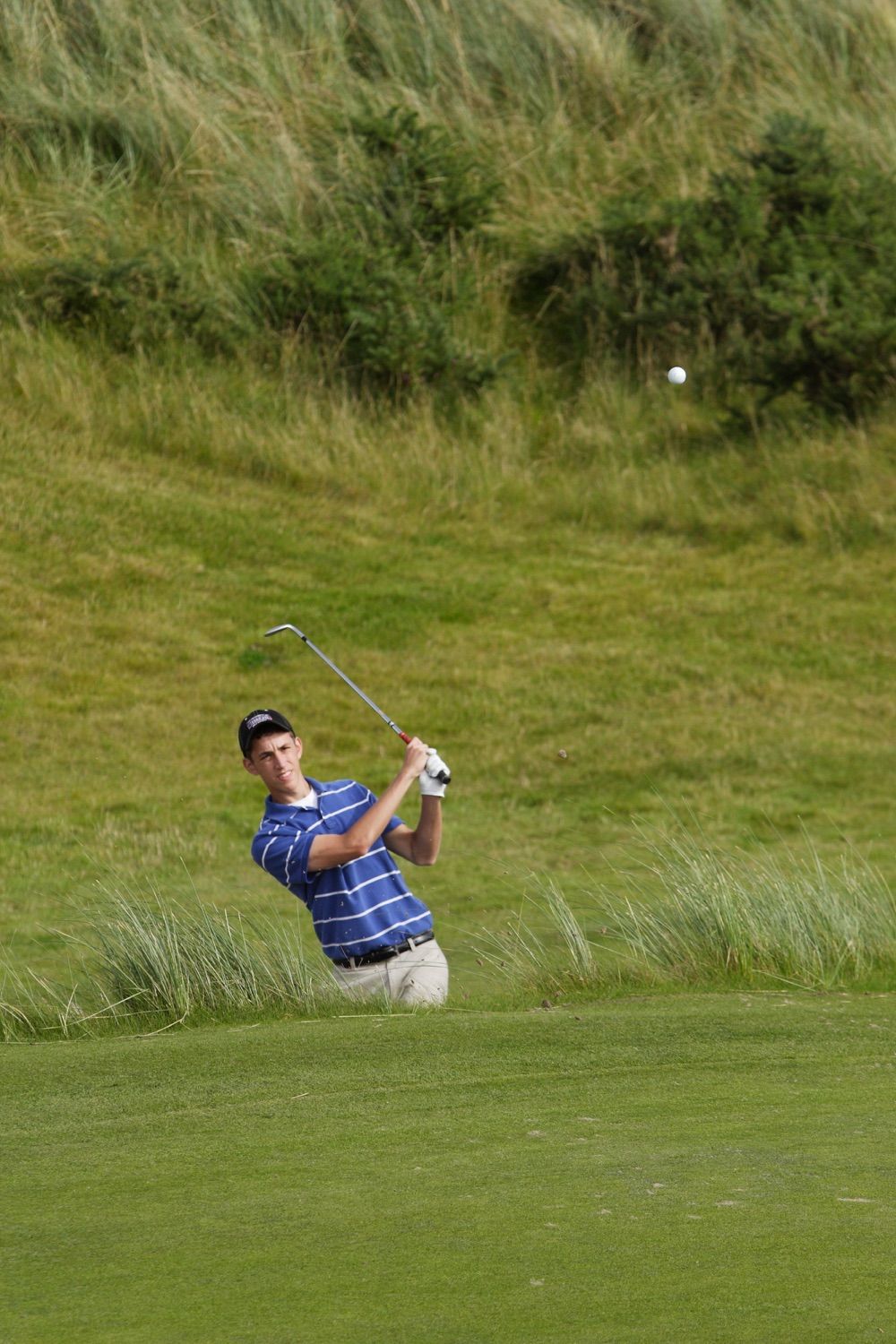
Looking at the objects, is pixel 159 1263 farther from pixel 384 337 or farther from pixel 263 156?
pixel 263 156

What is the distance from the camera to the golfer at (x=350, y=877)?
21.9 feet

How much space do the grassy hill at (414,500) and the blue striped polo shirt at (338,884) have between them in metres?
3.63

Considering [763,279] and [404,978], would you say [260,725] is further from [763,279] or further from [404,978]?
[763,279]

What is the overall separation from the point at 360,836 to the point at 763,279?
48.5ft

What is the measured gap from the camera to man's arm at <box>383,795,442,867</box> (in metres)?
6.84

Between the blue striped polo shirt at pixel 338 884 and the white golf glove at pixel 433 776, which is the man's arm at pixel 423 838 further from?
the blue striped polo shirt at pixel 338 884

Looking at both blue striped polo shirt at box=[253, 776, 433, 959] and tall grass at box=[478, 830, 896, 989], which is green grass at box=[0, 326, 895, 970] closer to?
tall grass at box=[478, 830, 896, 989]

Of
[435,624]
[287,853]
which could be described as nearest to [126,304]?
[435,624]

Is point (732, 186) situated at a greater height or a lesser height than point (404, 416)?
greater

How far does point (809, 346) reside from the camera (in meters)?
18.9

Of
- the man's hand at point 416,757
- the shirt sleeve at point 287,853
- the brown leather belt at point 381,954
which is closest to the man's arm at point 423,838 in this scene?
the man's hand at point 416,757

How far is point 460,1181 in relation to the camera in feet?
13.5

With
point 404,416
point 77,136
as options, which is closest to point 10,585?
point 404,416

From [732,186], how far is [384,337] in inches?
166
